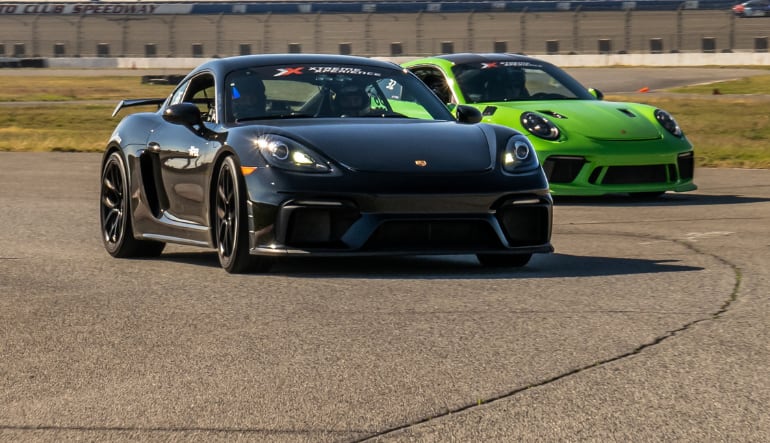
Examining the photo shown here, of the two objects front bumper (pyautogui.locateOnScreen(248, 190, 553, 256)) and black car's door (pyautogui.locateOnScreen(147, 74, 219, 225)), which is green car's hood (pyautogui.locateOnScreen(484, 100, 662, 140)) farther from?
front bumper (pyautogui.locateOnScreen(248, 190, 553, 256))

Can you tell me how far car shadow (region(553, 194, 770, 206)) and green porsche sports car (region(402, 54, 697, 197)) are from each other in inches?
4.9

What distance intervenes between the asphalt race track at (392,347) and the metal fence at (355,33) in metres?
48.2

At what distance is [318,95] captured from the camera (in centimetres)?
831

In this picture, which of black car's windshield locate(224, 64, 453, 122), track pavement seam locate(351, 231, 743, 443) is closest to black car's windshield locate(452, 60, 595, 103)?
black car's windshield locate(224, 64, 453, 122)

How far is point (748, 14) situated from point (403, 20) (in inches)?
548

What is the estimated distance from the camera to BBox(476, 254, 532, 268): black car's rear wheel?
7.74 metres

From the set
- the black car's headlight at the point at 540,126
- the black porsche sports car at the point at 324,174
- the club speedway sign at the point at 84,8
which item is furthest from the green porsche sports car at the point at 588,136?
the club speedway sign at the point at 84,8

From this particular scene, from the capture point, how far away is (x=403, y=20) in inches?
2319

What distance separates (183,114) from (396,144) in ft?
4.23

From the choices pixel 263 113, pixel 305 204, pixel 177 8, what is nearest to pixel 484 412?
pixel 305 204

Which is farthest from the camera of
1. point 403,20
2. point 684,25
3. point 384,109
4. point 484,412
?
point 403,20

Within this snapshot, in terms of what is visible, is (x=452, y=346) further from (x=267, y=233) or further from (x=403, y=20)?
(x=403, y=20)

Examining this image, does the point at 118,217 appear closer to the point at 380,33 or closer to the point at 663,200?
the point at 663,200

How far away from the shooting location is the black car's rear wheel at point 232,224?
7.24 meters
